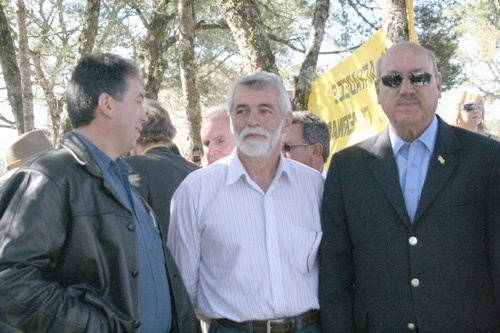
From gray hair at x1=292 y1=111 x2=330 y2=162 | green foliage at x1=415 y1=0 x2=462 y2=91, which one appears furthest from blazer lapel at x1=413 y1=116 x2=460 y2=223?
green foliage at x1=415 y1=0 x2=462 y2=91

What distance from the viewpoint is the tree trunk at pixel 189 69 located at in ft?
31.2

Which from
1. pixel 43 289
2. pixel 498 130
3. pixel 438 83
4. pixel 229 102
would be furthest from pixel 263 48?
pixel 498 130

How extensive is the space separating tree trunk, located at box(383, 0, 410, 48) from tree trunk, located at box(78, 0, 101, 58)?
5812 mm

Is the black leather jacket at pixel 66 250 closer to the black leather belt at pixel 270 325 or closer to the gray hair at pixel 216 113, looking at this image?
the black leather belt at pixel 270 325

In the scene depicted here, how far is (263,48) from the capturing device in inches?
271

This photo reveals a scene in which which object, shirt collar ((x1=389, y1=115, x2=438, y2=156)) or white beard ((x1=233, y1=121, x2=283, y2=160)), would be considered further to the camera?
white beard ((x1=233, y1=121, x2=283, y2=160))

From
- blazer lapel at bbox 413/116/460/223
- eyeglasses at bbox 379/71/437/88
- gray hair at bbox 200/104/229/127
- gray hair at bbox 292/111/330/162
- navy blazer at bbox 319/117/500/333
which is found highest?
gray hair at bbox 200/104/229/127

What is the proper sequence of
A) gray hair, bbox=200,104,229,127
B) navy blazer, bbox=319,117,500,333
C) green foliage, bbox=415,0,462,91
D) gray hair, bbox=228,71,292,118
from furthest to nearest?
1. green foliage, bbox=415,0,462,91
2. gray hair, bbox=200,104,229,127
3. gray hair, bbox=228,71,292,118
4. navy blazer, bbox=319,117,500,333

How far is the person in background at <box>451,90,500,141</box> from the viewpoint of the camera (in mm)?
5738

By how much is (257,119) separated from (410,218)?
100 cm

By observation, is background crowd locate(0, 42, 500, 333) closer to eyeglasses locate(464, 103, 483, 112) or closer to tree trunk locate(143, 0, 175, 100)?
eyeglasses locate(464, 103, 483, 112)

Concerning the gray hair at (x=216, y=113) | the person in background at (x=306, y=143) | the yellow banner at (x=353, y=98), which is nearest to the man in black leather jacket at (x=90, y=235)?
the person in background at (x=306, y=143)

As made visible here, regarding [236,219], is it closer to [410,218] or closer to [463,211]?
[410,218]

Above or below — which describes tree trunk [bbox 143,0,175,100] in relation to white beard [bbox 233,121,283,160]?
above
